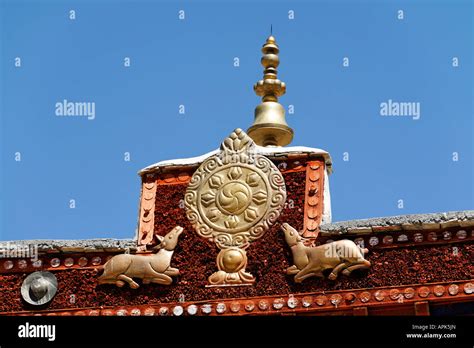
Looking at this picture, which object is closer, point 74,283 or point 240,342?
point 240,342

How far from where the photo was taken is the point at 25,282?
15180 mm

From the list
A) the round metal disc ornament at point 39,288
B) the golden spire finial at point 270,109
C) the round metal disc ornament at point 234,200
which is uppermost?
the golden spire finial at point 270,109

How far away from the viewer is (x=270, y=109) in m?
18.1

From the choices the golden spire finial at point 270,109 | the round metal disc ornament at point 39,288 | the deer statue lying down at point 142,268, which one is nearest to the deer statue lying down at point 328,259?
the deer statue lying down at point 142,268

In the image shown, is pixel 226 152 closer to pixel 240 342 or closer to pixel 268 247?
pixel 268 247

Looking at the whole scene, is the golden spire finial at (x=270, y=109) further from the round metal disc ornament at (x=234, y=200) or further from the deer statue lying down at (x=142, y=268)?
the deer statue lying down at (x=142, y=268)

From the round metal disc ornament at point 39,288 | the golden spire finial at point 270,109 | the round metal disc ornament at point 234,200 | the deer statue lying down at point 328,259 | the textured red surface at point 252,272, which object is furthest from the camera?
the golden spire finial at point 270,109

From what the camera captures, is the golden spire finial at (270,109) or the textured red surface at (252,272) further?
the golden spire finial at (270,109)

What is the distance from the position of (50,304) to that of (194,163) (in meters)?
2.22

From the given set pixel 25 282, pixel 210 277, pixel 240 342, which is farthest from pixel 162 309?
pixel 240 342

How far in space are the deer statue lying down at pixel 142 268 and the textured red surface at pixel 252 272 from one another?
0.28 ft

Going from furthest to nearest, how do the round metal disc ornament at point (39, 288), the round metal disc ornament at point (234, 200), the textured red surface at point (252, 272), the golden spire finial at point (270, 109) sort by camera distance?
the golden spire finial at point (270, 109), the round metal disc ornament at point (39, 288), the round metal disc ornament at point (234, 200), the textured red surface at point (252, 272)

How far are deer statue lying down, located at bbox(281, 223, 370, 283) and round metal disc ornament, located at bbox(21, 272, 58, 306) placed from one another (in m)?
2.60

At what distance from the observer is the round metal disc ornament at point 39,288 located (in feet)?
49.5
